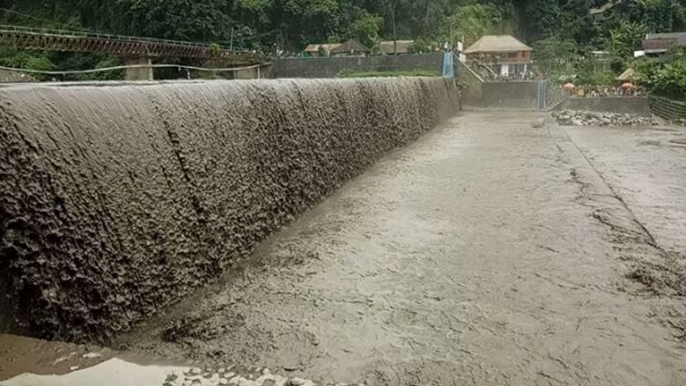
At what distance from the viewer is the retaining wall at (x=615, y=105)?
25.0 m

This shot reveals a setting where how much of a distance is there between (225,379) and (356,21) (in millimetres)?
49613

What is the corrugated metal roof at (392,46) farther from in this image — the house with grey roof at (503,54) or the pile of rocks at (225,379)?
the pile of rocks at (225,379)

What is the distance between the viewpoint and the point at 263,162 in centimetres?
605

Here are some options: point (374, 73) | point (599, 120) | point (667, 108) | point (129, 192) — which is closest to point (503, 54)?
point (374, 73)

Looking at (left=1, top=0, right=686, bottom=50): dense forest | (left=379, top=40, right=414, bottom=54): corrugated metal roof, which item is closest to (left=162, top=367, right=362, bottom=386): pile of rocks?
(left=1, top=0, right=686, bottom=50): dense forest

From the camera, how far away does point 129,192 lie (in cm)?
382

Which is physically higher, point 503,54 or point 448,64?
point 503,54

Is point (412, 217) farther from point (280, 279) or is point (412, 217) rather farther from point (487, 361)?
point (487, 361)

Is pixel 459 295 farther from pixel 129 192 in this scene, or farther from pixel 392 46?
pixel 392 46

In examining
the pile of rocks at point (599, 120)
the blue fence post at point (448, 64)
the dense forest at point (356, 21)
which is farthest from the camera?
the dense forest at point (356, 21)

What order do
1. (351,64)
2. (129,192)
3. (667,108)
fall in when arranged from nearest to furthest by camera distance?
(129,192) < (667,108) < (351,64)

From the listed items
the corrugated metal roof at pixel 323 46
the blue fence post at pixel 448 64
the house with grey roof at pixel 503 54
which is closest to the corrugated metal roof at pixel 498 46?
the house with grey roof at pixel 503 54

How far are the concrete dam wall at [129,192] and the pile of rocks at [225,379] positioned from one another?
2.49 feet

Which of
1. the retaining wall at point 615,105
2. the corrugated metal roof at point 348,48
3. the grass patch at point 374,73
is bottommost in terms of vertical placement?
the retaining wall at point 615,105
